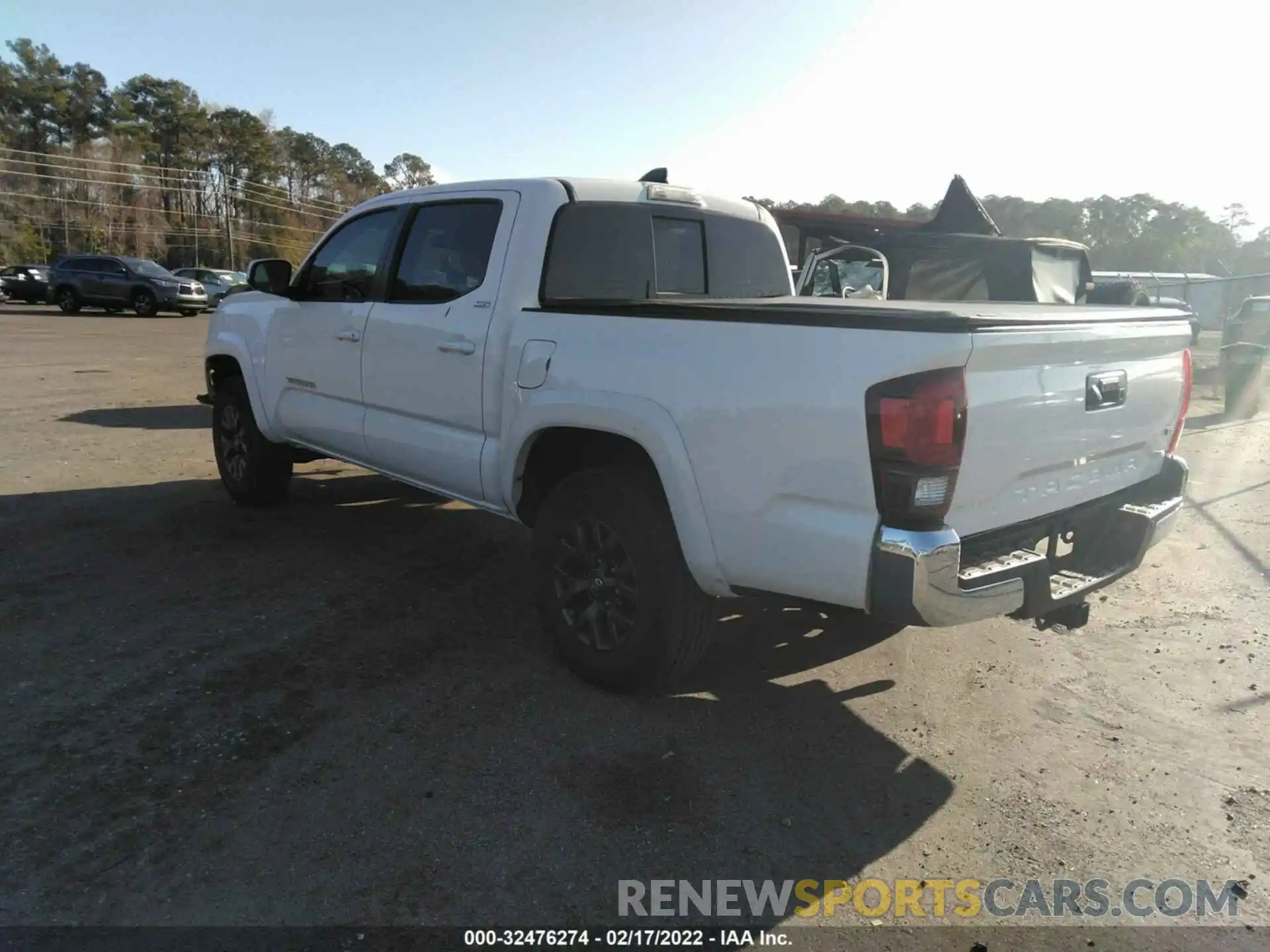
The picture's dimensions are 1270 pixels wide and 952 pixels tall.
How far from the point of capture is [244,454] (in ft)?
20.3

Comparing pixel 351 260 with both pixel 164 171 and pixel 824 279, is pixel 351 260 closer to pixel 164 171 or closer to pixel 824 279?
pixel 824 279

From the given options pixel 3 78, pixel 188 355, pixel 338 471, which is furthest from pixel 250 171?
pixel 338 471

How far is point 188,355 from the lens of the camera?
1698 cm

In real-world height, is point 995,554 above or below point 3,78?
below

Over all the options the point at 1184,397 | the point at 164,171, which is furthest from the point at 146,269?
the point at 164,171

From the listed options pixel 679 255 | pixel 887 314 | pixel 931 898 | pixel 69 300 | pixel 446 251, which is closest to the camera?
pixel 931 898

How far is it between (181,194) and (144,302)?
47051 mm

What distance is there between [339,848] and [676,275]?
3131 millimetres

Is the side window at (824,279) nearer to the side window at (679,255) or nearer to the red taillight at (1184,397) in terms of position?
the side window at (679,255)

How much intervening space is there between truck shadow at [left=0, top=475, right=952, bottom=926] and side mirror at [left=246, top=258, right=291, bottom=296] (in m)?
1.73

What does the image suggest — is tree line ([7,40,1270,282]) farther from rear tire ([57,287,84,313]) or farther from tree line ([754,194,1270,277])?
rear tire ([57,287,84,313])

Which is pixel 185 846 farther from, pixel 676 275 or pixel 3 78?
pixel 3 78

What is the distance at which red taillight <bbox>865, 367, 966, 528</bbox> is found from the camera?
2598mm

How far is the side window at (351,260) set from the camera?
16.2 feet
